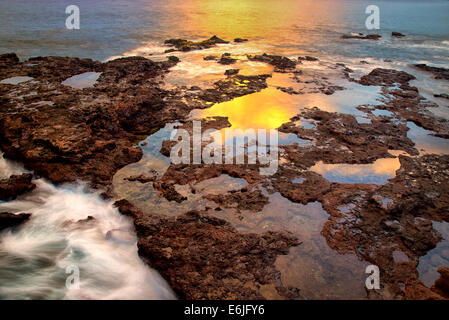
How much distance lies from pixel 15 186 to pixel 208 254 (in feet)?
13.3

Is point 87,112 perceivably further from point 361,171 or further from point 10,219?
point 361,171

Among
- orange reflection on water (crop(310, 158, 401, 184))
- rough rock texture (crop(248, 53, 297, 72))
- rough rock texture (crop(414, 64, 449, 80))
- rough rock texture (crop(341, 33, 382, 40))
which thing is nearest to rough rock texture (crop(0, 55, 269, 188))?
rough rock texture (crop(248, 53, 297, 72))

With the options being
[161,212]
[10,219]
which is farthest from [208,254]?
[10,219]

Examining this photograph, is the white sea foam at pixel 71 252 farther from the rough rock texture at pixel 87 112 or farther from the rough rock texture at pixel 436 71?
the rough rock texture at pixel 436 71

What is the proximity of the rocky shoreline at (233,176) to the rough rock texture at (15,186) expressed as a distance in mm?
17

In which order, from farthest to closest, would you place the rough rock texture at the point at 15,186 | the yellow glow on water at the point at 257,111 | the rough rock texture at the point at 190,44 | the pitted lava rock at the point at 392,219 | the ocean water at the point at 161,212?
the rough rock texture at the point at 190,44
the yellow glow on water at the point at 257,111
the rough rock texture at the point at 15,186
the pitted lava rock at the point at 392,219
the ocean water at the point at 161,212

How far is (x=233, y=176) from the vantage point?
584cm

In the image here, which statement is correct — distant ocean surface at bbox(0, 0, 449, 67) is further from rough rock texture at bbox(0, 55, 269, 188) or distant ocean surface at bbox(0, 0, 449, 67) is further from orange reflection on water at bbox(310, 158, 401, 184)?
orange reflection on water at bbox(310, 158, 401, 184)

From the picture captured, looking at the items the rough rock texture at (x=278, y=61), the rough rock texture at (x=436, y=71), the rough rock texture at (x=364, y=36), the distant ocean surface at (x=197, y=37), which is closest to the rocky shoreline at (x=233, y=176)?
the rough rock texture at (x=436, y=71)

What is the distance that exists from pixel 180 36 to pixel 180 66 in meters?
9.75

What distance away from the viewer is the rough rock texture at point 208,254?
12.0 feet

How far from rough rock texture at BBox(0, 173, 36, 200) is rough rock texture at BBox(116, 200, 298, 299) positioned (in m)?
2.47
